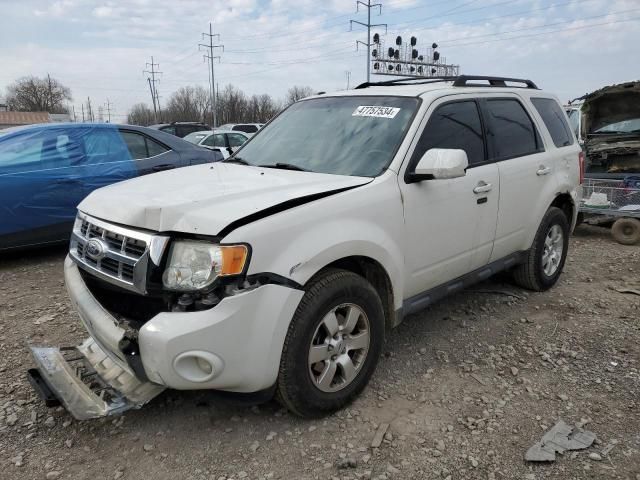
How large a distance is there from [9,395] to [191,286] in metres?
1.73

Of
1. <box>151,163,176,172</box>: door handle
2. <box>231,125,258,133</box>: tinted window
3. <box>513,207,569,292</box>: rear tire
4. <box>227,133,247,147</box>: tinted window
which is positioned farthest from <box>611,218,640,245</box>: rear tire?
<box>231,125,258,133</box>: tinted window

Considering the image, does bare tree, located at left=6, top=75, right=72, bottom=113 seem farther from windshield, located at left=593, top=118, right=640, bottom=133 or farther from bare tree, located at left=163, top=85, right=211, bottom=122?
windshield, located at left=593, top=118, right=640, bottom=133

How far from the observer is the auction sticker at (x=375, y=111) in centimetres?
351

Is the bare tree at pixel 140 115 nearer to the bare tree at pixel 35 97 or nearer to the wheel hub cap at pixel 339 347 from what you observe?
the bare tree at pixel 35 97

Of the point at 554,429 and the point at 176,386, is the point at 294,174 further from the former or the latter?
the point at 554,429

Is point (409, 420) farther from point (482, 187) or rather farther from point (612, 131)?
point (612, 131)

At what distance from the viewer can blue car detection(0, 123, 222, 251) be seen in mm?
5652

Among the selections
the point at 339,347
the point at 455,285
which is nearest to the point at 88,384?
the point at 339,347

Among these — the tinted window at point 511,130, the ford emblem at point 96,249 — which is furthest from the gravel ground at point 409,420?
the tinted window at point 511,130

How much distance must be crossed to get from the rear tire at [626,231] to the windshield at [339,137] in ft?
16.5

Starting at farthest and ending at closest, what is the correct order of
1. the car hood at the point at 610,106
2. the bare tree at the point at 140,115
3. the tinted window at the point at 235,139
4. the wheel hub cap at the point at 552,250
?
the bare tree at the point at 140,115, the tinted window at the point at 235,139, the car hood at the point at 610,106, the wheel hub cap at the point at 552,250

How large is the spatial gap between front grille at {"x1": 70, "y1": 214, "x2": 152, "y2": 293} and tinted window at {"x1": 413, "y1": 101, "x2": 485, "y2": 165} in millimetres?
1771

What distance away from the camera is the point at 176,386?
2.46 m

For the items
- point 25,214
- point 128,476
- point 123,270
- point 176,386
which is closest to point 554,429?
point 176,386
